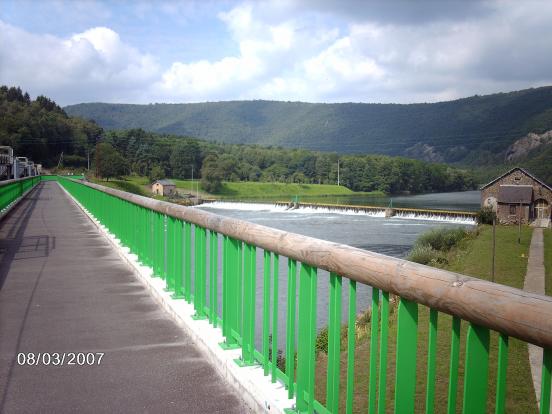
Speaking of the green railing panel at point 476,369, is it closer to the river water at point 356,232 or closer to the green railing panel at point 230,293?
the green railing panel at point 230,293

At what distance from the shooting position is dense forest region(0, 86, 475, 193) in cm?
12025

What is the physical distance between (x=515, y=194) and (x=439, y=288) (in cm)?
5510

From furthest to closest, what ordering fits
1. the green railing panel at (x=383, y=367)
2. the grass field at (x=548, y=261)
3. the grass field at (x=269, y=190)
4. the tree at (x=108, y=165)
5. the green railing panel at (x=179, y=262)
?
1. the grass field at (x=269, y=190)
2. the tree at (x=108, y=165)
3. the grass field at (x=548, y=261)
4. the green railing panel at (x=179, y=262)
5. the green railing panel at (x=383, y=367)

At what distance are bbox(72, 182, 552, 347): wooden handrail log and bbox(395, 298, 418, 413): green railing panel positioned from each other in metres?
0.08

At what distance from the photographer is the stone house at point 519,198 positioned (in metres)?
51.0

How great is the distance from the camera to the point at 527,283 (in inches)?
687

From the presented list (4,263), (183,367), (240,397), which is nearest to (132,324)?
(183,367)

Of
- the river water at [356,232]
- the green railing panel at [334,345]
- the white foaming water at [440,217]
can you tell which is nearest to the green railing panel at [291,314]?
the green railing panel at [334,345]

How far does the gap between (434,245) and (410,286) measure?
1259 inches

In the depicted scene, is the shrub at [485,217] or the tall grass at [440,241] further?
the shrub at [485,217]

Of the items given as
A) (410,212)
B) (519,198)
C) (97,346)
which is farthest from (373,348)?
(410,212)

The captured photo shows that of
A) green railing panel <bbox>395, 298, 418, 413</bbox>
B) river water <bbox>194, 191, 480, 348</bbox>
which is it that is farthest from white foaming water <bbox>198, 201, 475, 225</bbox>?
green railing panel <bbox>395, 298, 418, 413</bbox>

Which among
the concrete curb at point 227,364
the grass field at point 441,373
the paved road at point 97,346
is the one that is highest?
the concrete curb at point 227,364

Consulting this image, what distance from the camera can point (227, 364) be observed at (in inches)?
136
